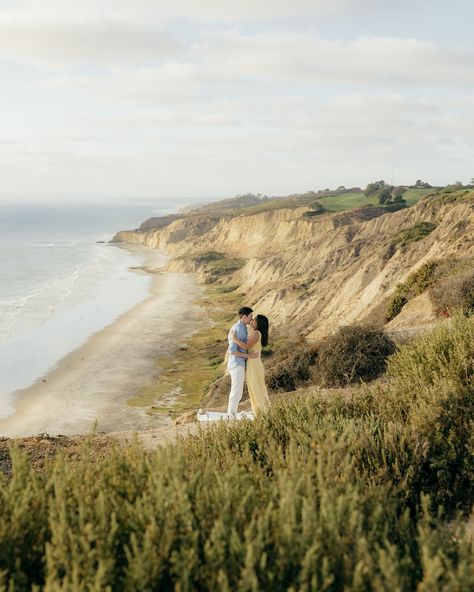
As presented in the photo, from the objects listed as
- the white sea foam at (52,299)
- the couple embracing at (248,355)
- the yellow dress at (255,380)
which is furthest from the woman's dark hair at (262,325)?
the white sea foam at (52,299)

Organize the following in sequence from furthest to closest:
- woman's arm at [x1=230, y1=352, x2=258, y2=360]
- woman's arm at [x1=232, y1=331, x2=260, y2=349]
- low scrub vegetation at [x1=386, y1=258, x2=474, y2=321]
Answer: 1. low scrub vegetation at [x1=386, y1=258, x2=474, y2=321]
2. woman's arm at [x1=230, y1=352, x2=258, y2=360]
3. woman's arm at [x1=232, y1=331, x2=260, y2=349]

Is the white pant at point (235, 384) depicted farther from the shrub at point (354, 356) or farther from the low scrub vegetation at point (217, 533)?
the low scrub vegetation at point (217, 533)

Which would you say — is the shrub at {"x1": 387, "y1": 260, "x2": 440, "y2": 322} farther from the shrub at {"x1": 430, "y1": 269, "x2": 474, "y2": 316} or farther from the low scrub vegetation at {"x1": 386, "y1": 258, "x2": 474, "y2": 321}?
the shrub at {"x1": 430, "y1": 269, "x2": 474, "y2": 316}

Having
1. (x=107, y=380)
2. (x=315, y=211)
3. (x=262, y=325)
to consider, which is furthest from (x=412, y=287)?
(x=315, y=211)

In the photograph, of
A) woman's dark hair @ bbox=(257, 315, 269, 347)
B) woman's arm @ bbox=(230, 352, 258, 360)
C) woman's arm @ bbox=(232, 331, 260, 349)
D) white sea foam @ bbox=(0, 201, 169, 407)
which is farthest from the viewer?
white sea foam @ bbox=(0, 201, 169, 407)

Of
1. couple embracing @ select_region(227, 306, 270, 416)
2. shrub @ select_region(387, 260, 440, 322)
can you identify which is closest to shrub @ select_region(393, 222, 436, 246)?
shrub @ select_region(387, 260, 440, 322)

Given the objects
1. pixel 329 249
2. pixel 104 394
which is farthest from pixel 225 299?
pixel 104 394

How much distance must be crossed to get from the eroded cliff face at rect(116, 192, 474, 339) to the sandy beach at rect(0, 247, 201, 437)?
8.25 m

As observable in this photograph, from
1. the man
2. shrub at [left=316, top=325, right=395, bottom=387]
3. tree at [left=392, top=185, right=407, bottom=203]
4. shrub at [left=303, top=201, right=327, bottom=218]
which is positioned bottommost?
shrub at [left=316, top=325, right=395, bottom=387]

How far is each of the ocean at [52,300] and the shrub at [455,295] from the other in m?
20.2

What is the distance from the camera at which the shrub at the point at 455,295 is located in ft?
57.6

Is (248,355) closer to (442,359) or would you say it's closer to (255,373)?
(255,373)

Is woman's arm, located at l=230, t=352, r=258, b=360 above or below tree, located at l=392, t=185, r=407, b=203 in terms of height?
below

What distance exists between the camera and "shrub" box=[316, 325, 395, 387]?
15377 mm
